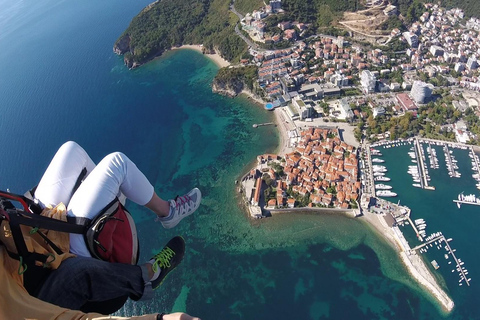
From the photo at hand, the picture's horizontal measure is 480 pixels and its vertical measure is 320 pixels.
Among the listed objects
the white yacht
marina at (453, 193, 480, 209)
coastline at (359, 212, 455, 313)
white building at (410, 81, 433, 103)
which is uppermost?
white building at (410, 81, 433, 103)

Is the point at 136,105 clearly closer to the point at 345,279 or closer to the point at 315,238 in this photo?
the point at 315,238

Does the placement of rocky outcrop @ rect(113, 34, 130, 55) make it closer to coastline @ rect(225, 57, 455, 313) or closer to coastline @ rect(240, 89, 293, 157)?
coastline @ rect(240, 89, 293, 157)

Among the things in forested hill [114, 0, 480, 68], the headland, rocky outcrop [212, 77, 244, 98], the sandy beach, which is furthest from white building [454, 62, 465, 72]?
the sandy beach

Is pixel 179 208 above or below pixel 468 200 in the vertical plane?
above

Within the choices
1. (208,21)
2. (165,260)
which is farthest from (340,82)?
(165,260)

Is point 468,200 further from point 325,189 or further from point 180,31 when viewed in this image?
point 180,31

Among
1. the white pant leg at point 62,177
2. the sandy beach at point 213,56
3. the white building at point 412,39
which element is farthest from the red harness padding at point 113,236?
the white building at point 412,39
